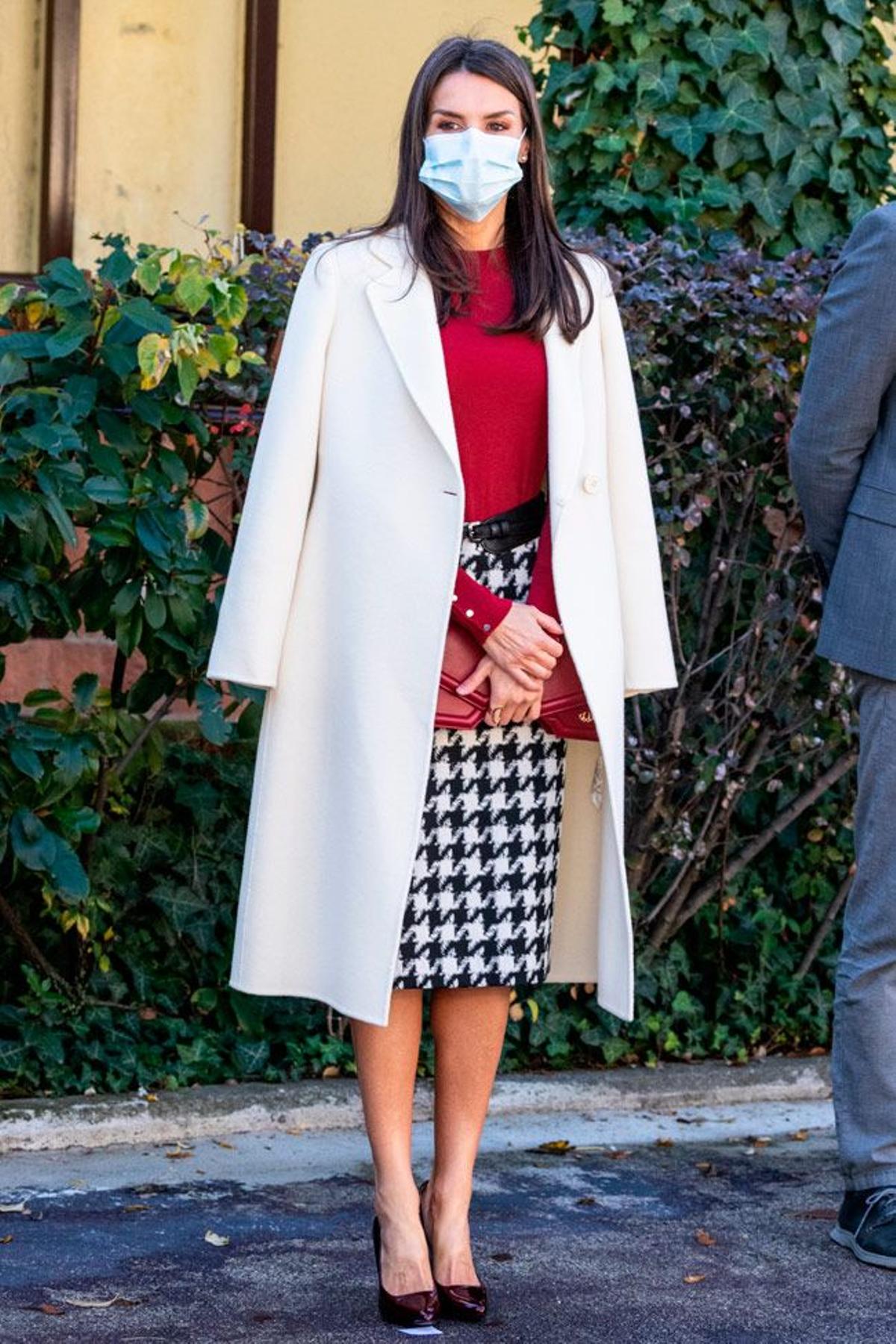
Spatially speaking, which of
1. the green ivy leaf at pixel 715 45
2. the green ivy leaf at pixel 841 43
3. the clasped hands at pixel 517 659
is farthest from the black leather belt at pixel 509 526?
the green ivy leaf at pixel 841 43

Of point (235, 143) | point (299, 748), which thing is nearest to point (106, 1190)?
point (299, 748)

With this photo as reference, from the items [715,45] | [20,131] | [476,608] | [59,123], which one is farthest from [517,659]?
[20,131]

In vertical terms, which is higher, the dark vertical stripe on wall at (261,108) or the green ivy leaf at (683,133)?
the dark vertical stripe on wall at (261,108)

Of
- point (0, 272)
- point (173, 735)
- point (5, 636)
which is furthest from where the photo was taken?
point (0, 272)

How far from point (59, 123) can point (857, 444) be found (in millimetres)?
4035

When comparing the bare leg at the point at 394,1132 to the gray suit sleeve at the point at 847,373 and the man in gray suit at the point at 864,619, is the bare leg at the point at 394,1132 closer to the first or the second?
the man in gray suit at the point at 864,619

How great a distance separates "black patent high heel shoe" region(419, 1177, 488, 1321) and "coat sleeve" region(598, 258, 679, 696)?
1.06 meters

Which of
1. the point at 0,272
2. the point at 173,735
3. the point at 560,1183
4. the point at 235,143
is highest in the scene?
the point at 235,143

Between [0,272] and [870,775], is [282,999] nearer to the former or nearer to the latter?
[870,775]

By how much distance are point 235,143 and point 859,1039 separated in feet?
14.8

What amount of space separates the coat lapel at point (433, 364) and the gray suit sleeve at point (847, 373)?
1.68ft

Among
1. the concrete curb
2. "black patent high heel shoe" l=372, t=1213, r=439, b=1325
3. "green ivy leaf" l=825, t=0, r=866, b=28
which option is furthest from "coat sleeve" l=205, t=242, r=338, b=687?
"green ivy leaf" l=825, t=0, r=866, b=28

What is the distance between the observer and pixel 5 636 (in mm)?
4648

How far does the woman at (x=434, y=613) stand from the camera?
354 centimetres
